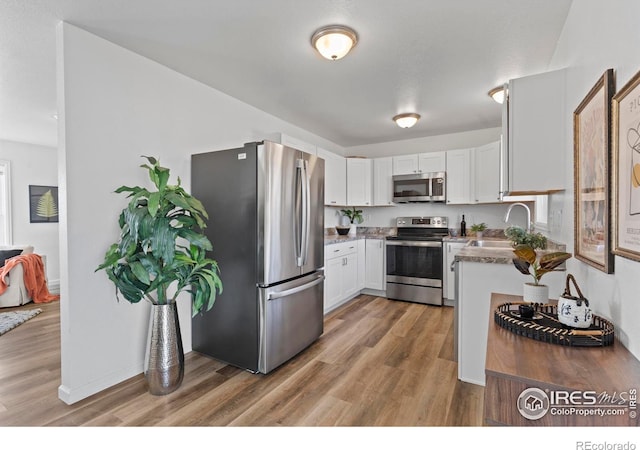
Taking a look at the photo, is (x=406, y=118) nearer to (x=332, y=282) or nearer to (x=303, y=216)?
(x=303, y=216)

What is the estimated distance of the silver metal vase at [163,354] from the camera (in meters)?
2.12

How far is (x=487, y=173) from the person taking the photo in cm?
408

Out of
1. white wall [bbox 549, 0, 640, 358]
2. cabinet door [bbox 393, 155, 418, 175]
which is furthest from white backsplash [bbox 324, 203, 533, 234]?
white wall [bbox 549, 0, 640, 358]

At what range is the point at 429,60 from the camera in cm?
249

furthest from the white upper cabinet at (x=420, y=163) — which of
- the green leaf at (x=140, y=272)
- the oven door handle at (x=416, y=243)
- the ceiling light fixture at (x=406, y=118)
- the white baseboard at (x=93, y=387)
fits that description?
the white baseboard at (x=93, y=387)

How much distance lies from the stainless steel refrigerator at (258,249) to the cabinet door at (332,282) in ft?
3.20

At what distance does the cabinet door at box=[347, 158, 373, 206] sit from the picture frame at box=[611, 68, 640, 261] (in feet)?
12.7

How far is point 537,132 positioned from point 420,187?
108 inches

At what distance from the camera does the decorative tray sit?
41.4 inches

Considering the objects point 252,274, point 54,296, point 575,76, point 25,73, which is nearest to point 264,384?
point 252,274

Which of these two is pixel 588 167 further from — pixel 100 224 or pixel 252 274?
pixel 100 224

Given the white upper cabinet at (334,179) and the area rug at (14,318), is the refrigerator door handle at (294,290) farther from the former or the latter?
the area rug at (14,318)
